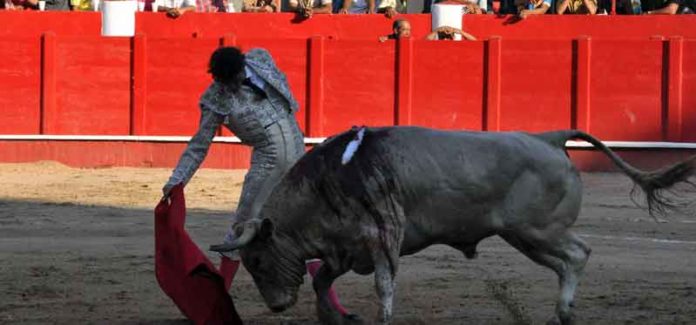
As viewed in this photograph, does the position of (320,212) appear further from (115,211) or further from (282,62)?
(282,62)

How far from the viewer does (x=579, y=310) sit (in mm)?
6211

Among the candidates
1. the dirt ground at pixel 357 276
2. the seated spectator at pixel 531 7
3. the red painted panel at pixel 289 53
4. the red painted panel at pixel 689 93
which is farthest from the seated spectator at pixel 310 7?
the dirt ground at pixel 357 276

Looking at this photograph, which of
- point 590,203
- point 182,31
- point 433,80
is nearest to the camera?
point 590,203

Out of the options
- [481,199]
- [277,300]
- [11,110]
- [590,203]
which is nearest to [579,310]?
[481,199]

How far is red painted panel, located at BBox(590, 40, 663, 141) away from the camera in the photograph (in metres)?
13.1

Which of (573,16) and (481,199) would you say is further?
(573,16)

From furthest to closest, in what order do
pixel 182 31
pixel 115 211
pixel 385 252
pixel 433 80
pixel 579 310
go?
pixel 182 31, pixel 433 80, pixel 115 211, pixel 579 310, pixel 385 252

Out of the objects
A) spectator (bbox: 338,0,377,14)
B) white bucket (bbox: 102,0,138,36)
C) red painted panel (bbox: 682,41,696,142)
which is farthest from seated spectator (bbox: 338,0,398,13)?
red painted panel (bbox: 682,41,696,142)

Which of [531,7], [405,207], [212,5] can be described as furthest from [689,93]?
[405,207]

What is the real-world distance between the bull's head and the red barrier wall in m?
7.93

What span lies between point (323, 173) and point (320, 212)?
5.6 inches

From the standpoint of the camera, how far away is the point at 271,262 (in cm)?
546

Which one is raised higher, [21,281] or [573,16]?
[573,16]

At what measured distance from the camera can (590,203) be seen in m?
10.8
